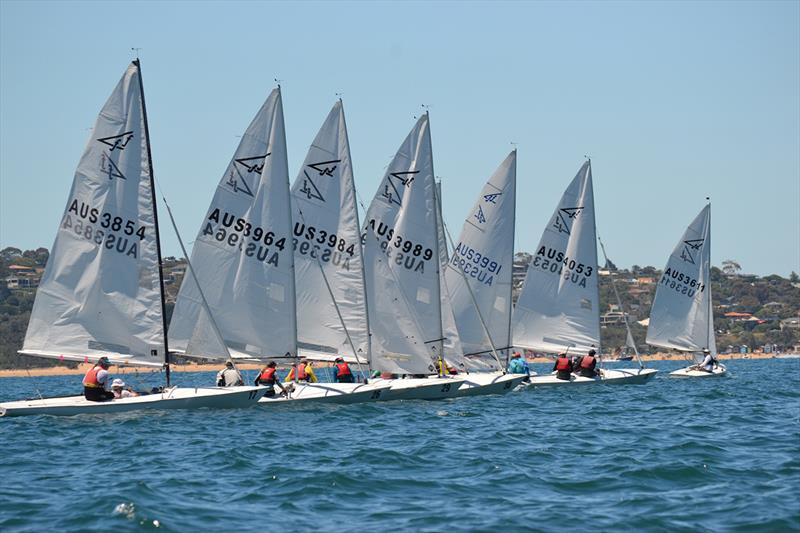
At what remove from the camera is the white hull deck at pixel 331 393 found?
28688mm

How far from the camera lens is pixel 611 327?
13975 centimetres

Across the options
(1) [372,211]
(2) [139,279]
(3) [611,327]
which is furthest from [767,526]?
(3) [611,327]

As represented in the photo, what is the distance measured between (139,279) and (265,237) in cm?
349

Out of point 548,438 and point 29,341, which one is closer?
point 548,438

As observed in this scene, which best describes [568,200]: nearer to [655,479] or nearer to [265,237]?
[265,237]

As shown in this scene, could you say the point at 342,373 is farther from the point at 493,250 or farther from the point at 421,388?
the point at 493,250

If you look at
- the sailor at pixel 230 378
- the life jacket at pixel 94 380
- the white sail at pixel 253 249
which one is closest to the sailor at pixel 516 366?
the white sail at pixel 253 249

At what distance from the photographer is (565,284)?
4206 centimetres

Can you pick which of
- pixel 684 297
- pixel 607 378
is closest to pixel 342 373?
pixel 607 378

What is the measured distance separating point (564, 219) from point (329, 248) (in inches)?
530

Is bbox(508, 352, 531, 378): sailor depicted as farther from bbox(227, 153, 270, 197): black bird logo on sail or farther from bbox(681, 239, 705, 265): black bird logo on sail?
bbox(681, 239, 705, 265): black bird logo on sail

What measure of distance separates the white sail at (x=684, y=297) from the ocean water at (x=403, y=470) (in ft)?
66.4

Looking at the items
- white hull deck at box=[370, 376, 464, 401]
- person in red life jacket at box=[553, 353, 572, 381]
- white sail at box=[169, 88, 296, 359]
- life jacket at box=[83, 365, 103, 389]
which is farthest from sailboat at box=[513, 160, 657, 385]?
life jacket at box=[83, 365, 103, 389]

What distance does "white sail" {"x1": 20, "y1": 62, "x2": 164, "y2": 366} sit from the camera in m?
27.1
